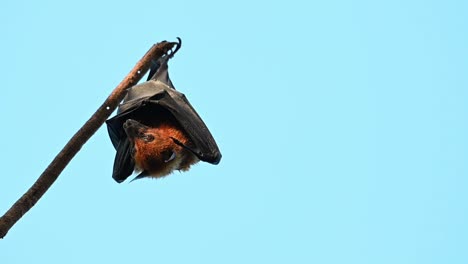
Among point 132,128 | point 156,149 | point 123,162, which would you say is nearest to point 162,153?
point 156,149

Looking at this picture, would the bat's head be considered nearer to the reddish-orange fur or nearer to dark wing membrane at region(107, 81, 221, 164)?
the reddish-orange fur

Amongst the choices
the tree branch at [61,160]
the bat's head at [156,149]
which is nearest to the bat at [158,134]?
the bat's head at [156,149]

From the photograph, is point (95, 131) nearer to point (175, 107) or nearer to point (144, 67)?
point (144, 67)

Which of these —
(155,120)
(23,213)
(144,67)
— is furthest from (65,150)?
(155,120)

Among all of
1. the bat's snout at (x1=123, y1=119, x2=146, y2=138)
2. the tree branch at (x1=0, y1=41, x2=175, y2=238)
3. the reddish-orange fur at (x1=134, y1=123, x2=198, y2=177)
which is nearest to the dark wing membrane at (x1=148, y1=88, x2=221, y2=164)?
the reddish-orange fur at (x1=134, y1=123, x2=198, y2=177)

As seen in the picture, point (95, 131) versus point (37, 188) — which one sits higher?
point (95, 131)

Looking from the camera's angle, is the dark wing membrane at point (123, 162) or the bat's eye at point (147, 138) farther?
the dark wing membrane at point (123, 162)

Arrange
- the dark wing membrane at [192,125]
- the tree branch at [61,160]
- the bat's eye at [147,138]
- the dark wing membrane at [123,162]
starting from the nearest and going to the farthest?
1. the tree branch at [61,160]
2. the dark wing membrane at [192,125]
3. the bat's eye at [147,138]
4. the dark wing membrane at [123,162]

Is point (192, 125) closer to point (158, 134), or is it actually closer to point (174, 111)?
point (174, 111)

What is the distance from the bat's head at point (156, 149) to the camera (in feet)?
27.7

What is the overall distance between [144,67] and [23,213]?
2450 millimetres

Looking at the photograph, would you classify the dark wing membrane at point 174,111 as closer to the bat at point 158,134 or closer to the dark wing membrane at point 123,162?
the bat at point 158,134

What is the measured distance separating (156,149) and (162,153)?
11 cm

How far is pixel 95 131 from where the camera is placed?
6352mm
